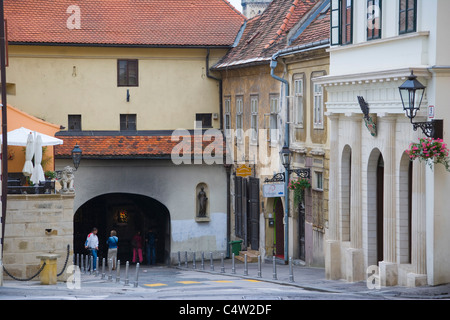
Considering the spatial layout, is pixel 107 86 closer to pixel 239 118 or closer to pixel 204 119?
pixel 204 119

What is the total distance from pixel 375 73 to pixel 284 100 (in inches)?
457

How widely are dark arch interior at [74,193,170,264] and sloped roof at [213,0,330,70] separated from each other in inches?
280

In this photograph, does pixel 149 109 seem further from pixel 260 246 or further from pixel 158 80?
pixel 260 246

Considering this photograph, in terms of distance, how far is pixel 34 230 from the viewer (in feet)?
88.2

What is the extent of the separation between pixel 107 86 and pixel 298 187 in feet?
39.4

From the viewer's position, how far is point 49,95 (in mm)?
39250

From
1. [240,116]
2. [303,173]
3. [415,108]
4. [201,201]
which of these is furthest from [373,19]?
[201,201]

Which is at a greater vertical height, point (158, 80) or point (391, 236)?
point (158, 80)

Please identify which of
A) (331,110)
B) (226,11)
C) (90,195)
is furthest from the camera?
(226,11)

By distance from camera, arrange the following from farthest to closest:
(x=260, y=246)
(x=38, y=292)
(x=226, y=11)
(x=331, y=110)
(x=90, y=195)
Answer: (x=226, y=11), (x=90, y=195), (x=260, y=246), (x=331, y=110), (x=38, y=292)

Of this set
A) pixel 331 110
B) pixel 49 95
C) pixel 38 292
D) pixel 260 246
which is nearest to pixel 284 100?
pixel 260 246

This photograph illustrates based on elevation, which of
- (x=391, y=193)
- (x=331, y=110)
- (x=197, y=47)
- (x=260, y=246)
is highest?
(x=197, y=47)

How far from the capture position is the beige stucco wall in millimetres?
39062

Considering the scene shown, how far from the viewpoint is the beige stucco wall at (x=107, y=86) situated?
128 ft
